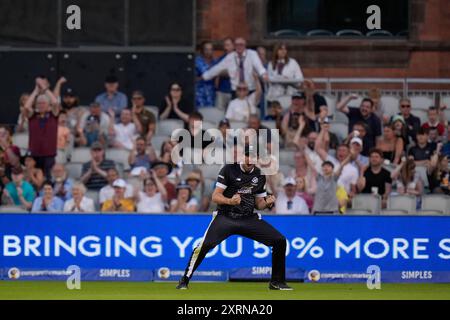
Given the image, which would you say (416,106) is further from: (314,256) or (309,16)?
(314,256)

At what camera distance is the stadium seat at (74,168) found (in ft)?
81.6

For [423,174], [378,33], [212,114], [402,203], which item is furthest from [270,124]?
[378,33]

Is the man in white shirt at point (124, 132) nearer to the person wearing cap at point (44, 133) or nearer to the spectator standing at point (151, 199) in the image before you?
the person wearing cap at point (44, 133)

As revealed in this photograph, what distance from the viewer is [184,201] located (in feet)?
76.2

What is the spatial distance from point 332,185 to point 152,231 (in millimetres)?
3036

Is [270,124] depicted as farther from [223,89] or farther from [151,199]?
[151,199]

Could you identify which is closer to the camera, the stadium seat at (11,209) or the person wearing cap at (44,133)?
the stadium seat at (11,209)

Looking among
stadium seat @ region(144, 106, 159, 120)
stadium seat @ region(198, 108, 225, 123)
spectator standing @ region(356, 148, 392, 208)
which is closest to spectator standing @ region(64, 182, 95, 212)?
stadium seat @ region(144, 106, 159, 120)

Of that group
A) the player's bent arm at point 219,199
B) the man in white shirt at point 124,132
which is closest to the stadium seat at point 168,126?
the man in white shirt at point 124,132

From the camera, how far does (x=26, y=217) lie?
856 inches

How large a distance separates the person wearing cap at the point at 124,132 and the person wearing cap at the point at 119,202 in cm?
216

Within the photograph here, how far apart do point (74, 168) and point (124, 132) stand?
1.28 m

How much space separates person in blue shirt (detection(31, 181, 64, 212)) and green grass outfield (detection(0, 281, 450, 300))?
82.4 inches
